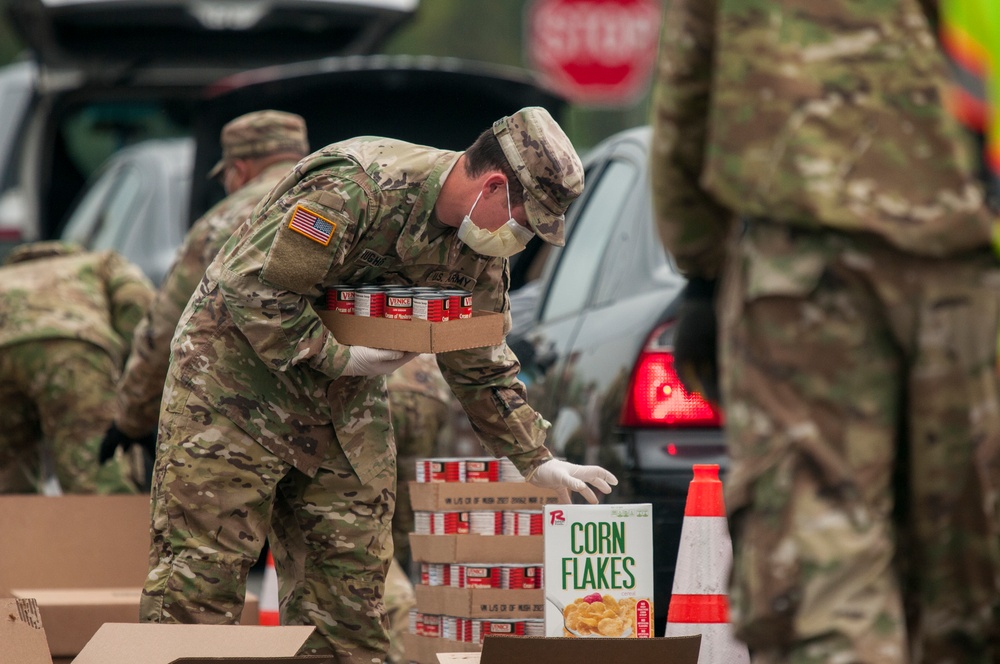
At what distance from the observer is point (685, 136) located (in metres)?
2.94

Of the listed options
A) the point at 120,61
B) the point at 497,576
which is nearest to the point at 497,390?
the point at 497,576

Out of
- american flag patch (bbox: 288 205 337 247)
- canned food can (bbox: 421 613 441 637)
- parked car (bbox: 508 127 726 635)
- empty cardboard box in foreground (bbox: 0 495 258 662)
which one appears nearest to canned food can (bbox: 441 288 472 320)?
american flag patch (bbox: 288 205 337 247)

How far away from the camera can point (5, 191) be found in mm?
11383

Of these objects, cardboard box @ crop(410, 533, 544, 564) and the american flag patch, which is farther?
cardboard box @ crop(410, 533, 544, 564)

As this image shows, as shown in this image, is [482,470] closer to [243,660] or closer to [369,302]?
[369,302]

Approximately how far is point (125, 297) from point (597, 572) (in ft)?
11.4

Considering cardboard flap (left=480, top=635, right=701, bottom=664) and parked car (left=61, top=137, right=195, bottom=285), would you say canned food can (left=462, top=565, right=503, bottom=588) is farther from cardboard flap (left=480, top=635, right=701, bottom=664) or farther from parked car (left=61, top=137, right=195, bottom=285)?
parked car (left=61, top=137, right=195, bottom=285)

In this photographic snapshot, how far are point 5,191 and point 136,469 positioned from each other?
4246mm

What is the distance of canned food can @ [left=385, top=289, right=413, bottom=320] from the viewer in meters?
4.29

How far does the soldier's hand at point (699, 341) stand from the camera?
3.12 metres

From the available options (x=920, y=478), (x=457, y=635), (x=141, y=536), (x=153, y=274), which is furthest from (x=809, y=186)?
(x=153, y=274)

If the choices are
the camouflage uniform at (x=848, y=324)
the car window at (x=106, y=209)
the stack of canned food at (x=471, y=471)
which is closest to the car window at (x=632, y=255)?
the stack of canned food at (x=471, y=471)

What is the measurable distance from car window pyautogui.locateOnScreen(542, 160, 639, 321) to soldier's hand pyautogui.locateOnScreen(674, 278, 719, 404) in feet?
8.01

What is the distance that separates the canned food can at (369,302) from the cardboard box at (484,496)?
3.11 feet
